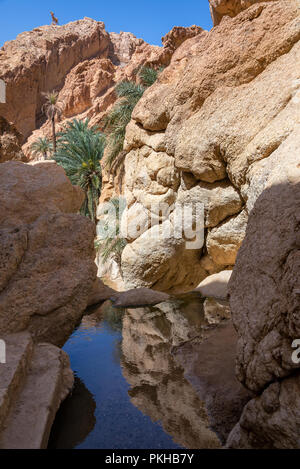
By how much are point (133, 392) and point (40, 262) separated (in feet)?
6.26

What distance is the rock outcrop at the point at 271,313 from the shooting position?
2.37m

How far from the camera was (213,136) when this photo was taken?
785 centimetres

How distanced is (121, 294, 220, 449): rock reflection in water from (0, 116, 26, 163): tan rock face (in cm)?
513

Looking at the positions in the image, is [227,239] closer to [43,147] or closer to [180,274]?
[180,274]

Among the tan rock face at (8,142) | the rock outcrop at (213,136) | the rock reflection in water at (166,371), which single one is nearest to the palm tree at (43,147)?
the rock outcrop at (213,136)

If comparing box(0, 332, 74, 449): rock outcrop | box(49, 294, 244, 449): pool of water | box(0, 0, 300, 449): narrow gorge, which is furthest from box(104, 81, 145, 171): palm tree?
box(0, 332, 74, 449): rock outcrop

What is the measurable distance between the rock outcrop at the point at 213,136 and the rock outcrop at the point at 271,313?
236 cm

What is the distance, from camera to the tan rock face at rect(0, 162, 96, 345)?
411 cm

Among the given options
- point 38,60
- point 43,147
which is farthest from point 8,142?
point 38,60

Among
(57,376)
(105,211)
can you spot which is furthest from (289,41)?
(105,211)

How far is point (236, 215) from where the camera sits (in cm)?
838

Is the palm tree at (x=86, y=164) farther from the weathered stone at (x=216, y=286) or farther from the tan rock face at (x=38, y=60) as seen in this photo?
the tan rock face at (x=38, y=60)
